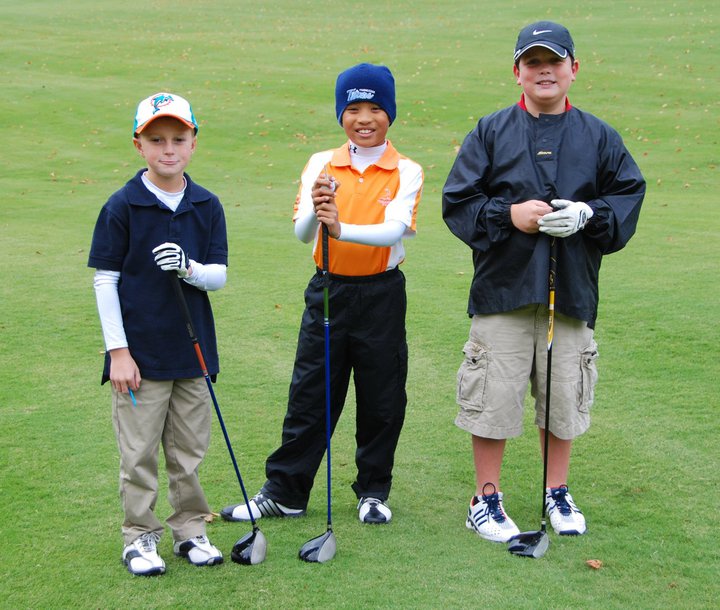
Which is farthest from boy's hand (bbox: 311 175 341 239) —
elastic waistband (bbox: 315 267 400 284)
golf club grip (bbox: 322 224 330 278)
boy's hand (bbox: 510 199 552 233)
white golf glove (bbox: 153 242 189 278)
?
boy's hand (bbox: 510 199 552 233)

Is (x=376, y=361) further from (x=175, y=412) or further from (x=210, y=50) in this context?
(x=210, y=50)

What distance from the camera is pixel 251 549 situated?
149 inches

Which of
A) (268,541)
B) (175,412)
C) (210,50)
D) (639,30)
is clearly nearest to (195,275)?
(175,412)

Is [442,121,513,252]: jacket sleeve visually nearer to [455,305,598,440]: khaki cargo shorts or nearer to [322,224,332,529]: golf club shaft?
[455,305,598,440]: khaki cargo shorts

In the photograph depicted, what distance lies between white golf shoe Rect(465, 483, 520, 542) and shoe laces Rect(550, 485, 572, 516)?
0.22 m

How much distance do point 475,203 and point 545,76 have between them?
59cm

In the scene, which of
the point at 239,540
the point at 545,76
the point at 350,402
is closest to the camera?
the point at 239,540

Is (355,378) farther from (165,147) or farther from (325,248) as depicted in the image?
(165,147)

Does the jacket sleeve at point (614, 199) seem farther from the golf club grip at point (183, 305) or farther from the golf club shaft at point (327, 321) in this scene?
the golf club grip at point (183, 305)

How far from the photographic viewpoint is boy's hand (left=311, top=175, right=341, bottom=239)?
380 centimetres

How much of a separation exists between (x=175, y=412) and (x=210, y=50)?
24.0 metres

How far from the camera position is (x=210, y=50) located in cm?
2656

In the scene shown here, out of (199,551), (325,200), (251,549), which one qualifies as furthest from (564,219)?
(199,551)

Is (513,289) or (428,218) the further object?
(428,218)
